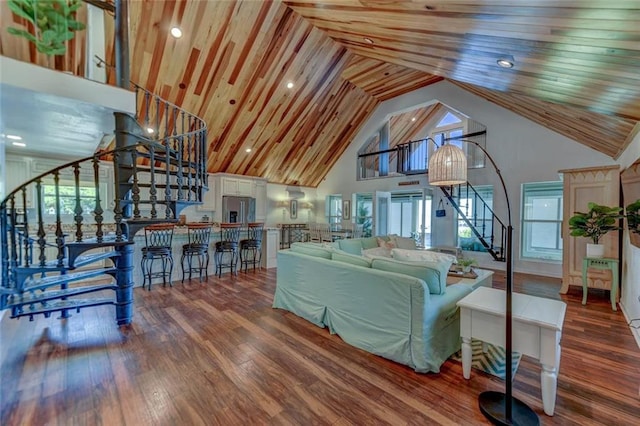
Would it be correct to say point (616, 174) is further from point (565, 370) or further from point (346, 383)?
point (346, 383)

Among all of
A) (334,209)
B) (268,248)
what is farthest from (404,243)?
(334,209)

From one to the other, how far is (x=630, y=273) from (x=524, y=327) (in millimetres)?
2931

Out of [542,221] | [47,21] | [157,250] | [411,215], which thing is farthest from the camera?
[411,215]

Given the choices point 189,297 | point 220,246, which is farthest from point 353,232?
point 189,297

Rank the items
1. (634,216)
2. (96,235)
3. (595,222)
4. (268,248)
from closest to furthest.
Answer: (634,216) < (96,235) < (595,222) < (268,248)

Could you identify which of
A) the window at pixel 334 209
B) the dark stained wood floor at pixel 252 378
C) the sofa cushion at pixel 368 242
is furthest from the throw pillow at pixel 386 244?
the window at pixel 334 209

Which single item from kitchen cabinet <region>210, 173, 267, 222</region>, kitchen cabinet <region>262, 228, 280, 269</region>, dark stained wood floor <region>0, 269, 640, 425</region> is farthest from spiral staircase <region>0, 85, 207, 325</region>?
kitchen cabinet <region>210, 173, 267, 222</region>

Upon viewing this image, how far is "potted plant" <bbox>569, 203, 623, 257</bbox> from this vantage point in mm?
3537

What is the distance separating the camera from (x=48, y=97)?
2.46 metres

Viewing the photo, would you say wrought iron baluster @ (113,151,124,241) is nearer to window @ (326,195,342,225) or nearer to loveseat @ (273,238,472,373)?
loveseat @ (273,238,472,373)

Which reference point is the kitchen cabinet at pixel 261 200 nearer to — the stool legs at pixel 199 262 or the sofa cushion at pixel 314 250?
the stool legs at pixel 199 262

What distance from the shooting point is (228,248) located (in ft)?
18.1

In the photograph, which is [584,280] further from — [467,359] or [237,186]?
[237,186]

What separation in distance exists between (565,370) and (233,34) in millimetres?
6338
